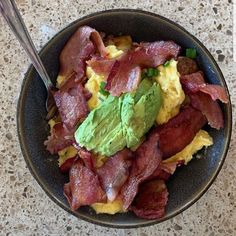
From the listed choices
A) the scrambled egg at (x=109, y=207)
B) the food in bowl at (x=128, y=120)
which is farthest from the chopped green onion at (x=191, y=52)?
the scrambled egg at (x=109, y=207)

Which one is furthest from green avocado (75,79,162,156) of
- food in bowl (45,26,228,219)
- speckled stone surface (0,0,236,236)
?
speckled stone surface (0,0,236,236)

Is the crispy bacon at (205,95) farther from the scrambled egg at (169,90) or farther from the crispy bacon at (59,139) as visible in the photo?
the crispy bacon at (59,139)

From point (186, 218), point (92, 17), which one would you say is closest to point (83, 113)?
point (92, 17)

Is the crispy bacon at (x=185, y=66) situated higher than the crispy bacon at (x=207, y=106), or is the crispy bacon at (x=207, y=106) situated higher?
the crispy bacon at (x=185, y=66)

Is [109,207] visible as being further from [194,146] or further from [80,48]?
[80,48]

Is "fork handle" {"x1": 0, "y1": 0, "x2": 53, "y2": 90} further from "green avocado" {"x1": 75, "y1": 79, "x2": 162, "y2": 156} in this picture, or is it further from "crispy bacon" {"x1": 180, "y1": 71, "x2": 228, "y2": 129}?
"crispy bacon" {"x1": 180, "y1": 71, "x2": 228, "y2": 129}

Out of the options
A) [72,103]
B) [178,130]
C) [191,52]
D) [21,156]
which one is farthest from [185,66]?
[21,156]
